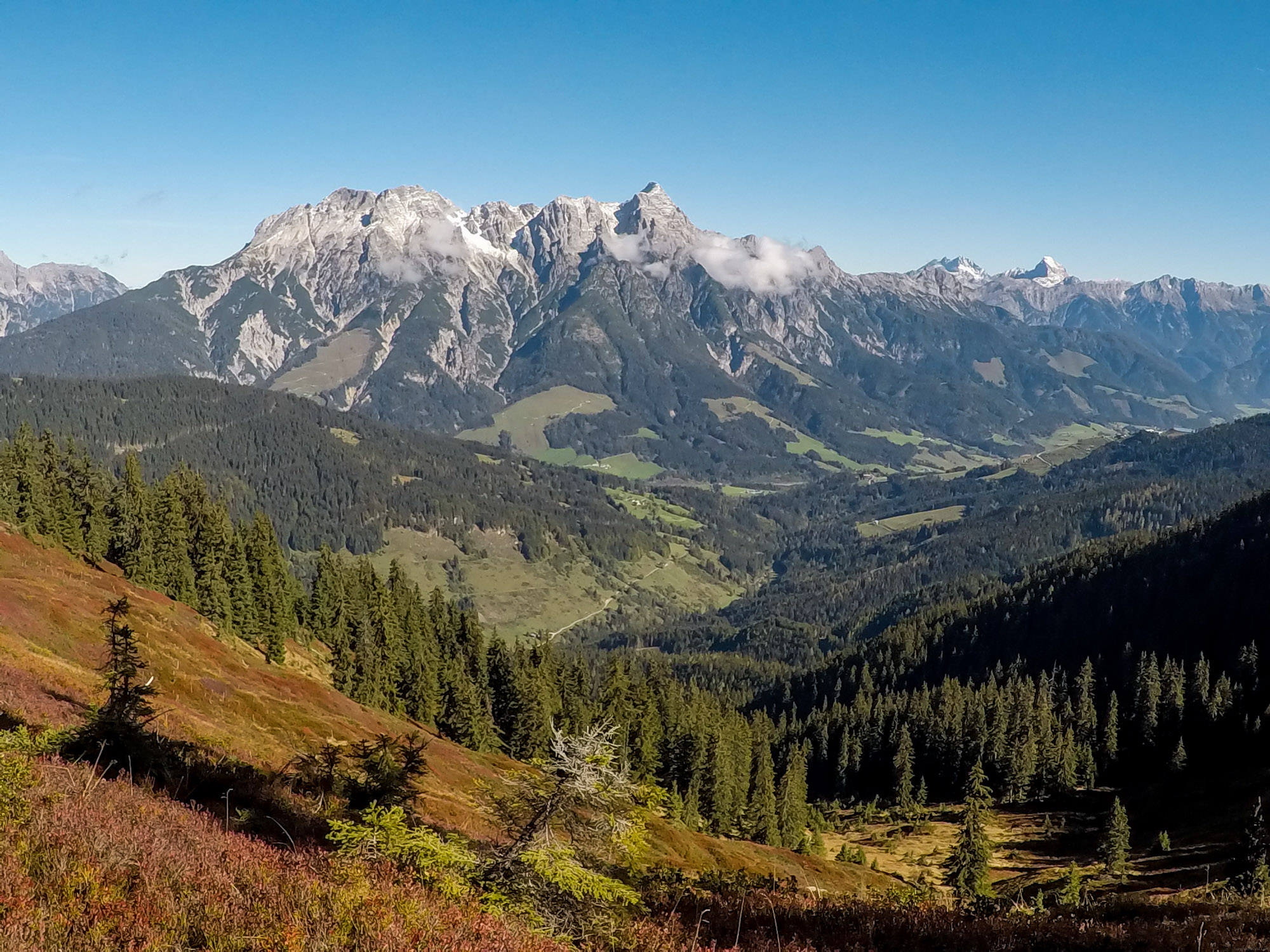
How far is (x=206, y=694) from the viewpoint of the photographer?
5134 centimetres

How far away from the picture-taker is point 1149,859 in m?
91.9

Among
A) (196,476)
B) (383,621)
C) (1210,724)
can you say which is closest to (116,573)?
(196,476)

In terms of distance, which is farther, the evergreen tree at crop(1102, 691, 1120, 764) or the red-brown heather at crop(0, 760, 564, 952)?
the evergreen tree at crop(1102, 691, 1120, 764)

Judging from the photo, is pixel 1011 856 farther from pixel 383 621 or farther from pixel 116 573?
pixel 116 573

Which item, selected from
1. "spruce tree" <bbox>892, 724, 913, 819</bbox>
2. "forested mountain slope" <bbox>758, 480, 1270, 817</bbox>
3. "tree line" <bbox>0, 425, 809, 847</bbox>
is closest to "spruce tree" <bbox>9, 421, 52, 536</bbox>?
"tree line" <bbox>0, 425, 809, 847</bbox>

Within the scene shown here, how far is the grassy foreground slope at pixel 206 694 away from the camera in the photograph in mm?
38625

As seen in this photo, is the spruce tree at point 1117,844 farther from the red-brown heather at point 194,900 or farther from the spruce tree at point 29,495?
the spruce tree at point 29,495

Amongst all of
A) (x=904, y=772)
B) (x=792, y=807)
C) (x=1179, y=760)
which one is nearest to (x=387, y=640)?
(x=792, y=807)

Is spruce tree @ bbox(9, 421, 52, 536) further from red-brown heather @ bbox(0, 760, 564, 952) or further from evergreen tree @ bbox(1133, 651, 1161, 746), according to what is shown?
evergreen tree @ bbox(1133, 651, 1161, 746)

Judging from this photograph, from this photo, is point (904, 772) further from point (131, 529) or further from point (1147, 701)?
point (131, 529)

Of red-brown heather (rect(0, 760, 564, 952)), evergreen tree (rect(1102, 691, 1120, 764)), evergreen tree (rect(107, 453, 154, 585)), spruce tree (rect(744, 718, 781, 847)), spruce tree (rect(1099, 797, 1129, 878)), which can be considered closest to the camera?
red-brown heather (rect(0, 760, 564, 952))

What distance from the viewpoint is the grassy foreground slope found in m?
38.6

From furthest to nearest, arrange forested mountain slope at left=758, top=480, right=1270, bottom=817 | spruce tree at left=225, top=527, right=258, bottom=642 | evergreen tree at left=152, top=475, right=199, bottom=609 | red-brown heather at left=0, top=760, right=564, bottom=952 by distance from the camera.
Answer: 1. forested mountain slope at left=758, top=480, right=1270, bottom=817
2. spruce tree at left=225, top=527, right=258, bottom=642
3. evergreen tree at left=152, top=475, right=199, bottom=609
4. red-brown heather at left=0, top=760, right=564, bottom=952

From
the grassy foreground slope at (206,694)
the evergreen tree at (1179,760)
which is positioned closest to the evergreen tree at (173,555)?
the grassy foreground slope at (206,694)
